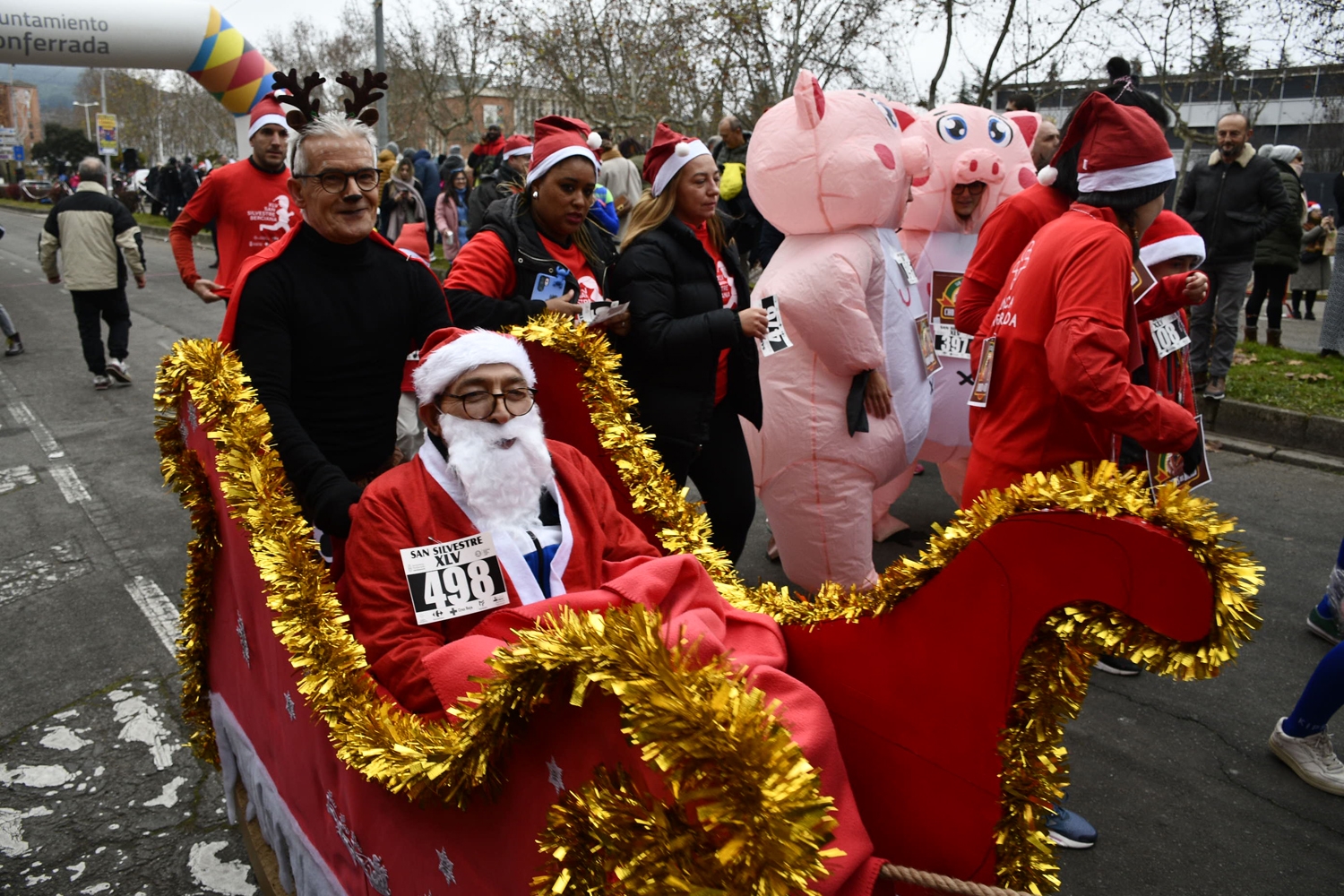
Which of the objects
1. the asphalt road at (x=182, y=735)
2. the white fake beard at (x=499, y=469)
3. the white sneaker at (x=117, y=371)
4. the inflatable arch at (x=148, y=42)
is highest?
the inflatable arch at (x=148, y=42)

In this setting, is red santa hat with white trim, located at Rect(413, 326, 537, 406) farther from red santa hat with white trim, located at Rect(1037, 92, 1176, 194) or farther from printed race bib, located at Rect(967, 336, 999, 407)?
red santa hat with white trim, located at Rect(1037, 92, 1176, 194)

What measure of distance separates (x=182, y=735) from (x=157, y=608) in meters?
1.10

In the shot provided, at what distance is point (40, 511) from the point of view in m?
5.46

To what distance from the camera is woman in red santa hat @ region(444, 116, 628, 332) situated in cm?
335

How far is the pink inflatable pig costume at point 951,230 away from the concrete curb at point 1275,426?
3255 mm

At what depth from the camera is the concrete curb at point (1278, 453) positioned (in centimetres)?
647

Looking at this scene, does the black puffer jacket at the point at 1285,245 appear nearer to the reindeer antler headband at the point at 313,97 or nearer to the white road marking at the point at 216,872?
the reindeer antler headband at the point at 313,97

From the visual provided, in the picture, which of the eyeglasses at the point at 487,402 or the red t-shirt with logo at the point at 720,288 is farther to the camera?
the red t-shirt with logo at the point at 720,288

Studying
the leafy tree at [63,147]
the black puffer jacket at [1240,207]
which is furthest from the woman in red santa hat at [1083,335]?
the leafy tree at [63,147]

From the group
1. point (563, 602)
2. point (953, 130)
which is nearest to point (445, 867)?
point (563, 602)

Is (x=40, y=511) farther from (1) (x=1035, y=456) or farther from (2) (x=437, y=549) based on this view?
(1) (x=1035, y=456)

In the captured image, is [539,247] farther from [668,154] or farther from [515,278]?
[668,154]

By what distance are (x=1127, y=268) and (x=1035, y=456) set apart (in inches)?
22.6

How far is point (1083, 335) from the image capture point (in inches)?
102
